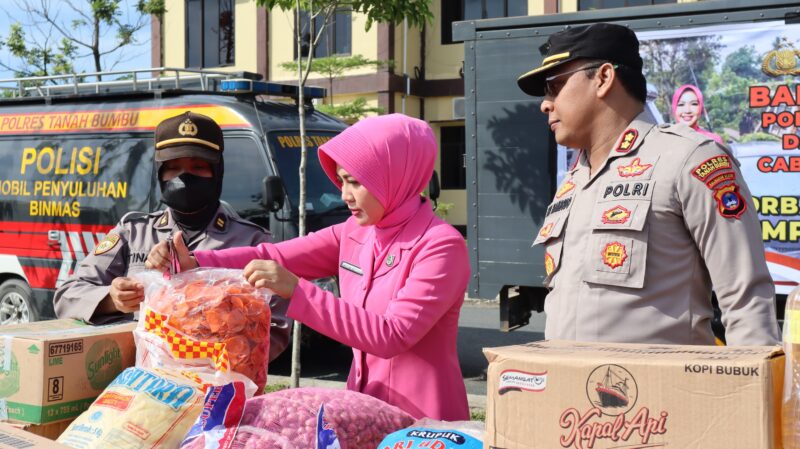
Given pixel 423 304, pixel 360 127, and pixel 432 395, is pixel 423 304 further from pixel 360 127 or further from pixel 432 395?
pixel 360 127

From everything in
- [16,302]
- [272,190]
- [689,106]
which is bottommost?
[16,302]

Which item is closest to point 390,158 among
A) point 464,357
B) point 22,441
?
point 22,441

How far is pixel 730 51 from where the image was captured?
665 cm

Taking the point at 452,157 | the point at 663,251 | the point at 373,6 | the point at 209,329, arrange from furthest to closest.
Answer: the point at 452,157 → the point at 373,6 → the point at 663,251 → the point at 209,329

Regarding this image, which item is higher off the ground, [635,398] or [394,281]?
[394,281]

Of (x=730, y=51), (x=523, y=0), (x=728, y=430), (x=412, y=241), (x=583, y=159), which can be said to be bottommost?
(x=728, y=430)

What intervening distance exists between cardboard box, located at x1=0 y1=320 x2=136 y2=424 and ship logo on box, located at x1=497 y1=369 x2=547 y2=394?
117 centimetres

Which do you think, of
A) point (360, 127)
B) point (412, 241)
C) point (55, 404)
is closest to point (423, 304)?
point (412, 241)

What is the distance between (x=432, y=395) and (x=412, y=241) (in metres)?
0.41

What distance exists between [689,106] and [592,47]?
15.2 ft

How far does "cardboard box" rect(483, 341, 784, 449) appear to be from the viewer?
4.75 ft

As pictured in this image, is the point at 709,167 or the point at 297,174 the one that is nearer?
the point at 709,167

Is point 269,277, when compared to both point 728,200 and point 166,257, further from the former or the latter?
point 728,200

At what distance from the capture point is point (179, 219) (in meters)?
3.07
